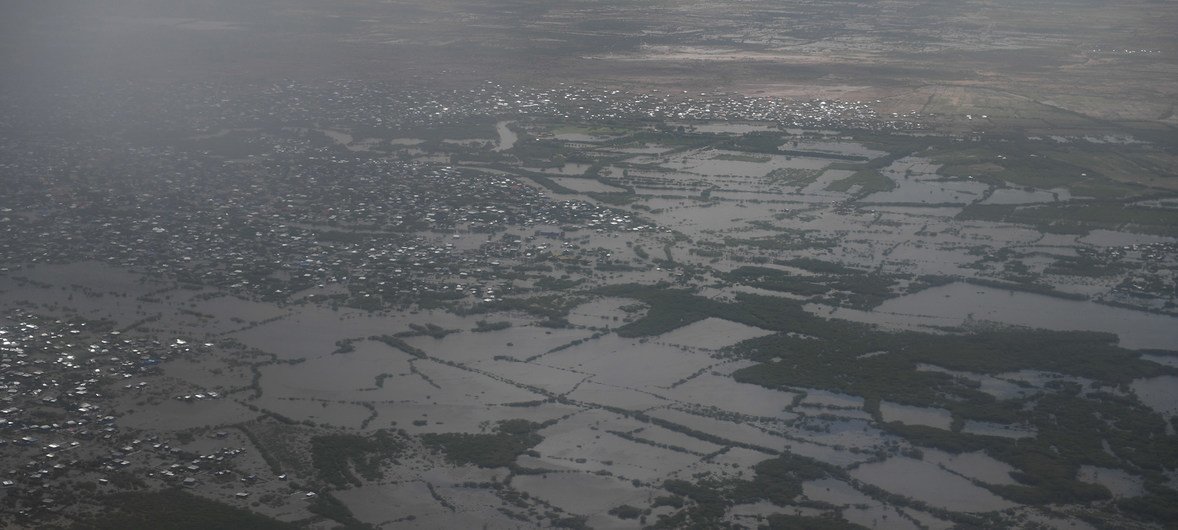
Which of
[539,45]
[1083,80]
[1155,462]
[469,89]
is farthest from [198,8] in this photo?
[1155,462]

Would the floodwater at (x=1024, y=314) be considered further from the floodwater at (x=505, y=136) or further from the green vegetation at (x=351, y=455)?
the floodwater at (x=505, y=136)

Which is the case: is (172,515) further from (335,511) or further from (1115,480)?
(1115,480)

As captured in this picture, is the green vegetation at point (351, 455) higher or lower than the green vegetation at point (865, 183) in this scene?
lower

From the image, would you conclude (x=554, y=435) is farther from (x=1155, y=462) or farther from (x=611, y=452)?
(x=1155, y=462)

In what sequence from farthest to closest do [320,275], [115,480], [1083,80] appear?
1. [1083,80]
2. [320,275]
3. [115,480]

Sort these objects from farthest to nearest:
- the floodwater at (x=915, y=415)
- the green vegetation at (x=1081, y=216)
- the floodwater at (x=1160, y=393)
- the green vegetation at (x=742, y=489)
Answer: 1. the green vegetation at (x=1081, y=216)
2. the floodwater at (x=1160, y=393)
3. the floodwater at (x=915, y=415)
4. the green vegetation at (x=742, y=489)

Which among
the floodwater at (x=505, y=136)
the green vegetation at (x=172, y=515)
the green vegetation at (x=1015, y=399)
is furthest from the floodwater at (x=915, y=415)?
the floodwater at (x=505, y=136)
